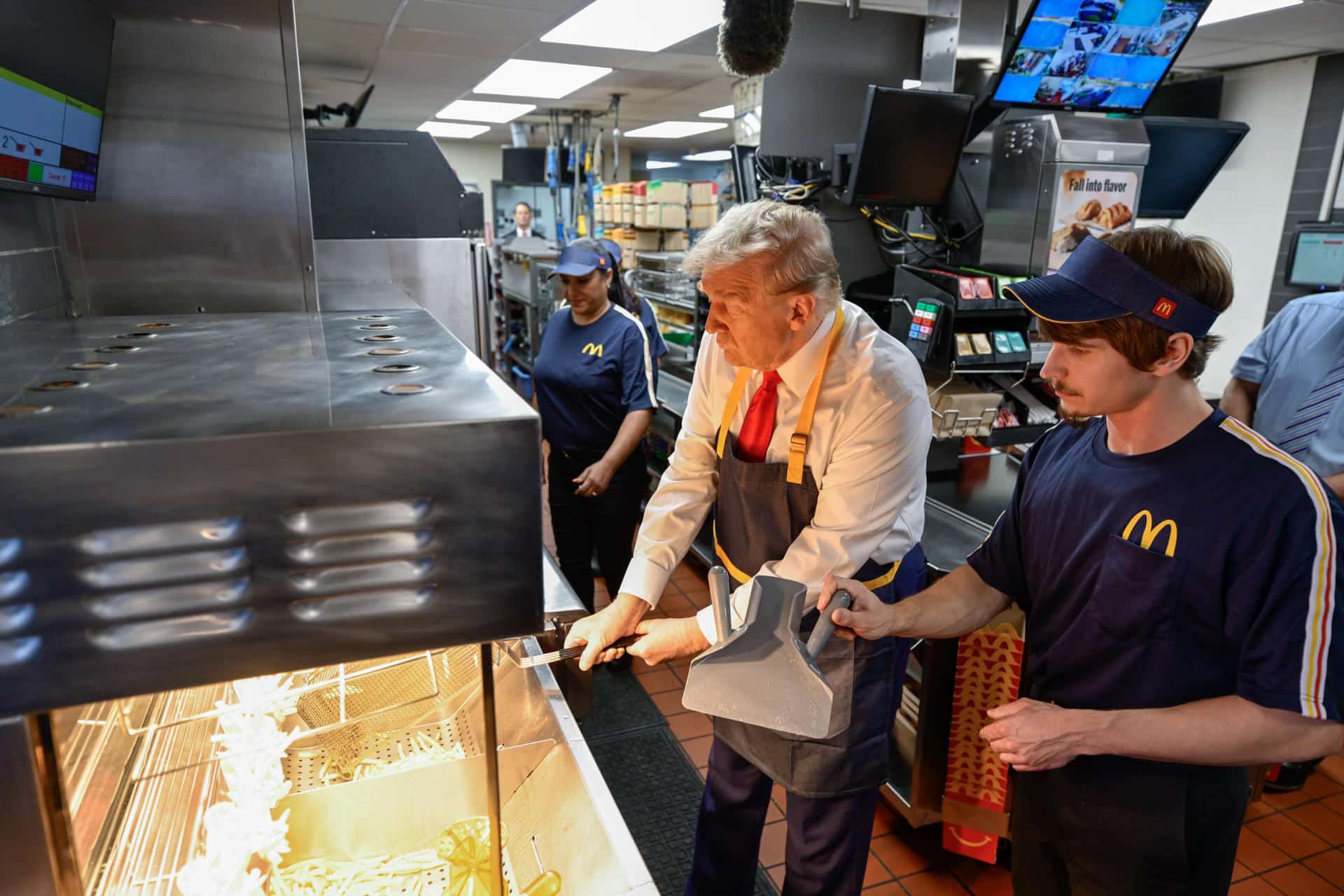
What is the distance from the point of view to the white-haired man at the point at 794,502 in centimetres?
156

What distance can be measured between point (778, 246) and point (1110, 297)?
56 cm

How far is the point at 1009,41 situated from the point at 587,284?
1.87 meters

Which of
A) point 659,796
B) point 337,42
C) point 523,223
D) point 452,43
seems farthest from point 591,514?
point 523,223

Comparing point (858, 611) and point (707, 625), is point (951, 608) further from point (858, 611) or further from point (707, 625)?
point (707, 625)

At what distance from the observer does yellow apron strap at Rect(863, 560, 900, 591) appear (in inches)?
68.3

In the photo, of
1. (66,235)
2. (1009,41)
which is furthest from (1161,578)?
Answer: (1009,41)

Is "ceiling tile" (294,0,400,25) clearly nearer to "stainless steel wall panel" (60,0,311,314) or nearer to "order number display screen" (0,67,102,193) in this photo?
"stainless steel wall panel" (60,0,311,314)

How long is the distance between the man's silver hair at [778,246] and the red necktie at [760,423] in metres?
0.20

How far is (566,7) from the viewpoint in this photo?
4555 millimetres

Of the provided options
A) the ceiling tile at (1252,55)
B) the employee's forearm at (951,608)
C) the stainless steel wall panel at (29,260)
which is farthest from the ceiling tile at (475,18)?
the ceiling tile at (1252,55)

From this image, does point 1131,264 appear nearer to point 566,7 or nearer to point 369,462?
point 369,462

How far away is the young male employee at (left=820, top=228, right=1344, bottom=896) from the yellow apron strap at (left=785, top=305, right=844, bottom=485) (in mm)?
311

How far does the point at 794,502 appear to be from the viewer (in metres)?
1.70

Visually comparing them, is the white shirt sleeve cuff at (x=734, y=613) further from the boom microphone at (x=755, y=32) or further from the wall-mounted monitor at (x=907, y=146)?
the wall-mounted monitor at (x=907, y=146)
